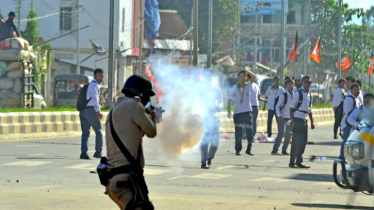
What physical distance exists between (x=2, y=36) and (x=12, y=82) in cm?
201

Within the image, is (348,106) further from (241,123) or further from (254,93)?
(254,93)

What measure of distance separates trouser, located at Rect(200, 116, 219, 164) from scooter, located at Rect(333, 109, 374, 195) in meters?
5.43

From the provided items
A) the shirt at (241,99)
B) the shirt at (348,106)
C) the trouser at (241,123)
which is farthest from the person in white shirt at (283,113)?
the shirt at (348,106)

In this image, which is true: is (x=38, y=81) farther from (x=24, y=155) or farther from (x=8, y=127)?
(x=24, y=155)

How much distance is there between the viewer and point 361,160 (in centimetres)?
1066

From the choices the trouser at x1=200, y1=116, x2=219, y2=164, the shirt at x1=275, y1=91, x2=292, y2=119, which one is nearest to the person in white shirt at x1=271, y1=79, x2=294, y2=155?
the shirt at x1=275, y1=91, x2=292, y2=119

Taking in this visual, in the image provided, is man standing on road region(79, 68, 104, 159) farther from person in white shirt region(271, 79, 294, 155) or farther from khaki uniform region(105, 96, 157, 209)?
khaki uniform region(105, 96, 157, 209)

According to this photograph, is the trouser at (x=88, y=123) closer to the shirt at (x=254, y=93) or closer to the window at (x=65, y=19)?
the shirt at (x=254, y=93)

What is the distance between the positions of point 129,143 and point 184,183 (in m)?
6.33

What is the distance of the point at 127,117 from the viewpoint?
284 inches

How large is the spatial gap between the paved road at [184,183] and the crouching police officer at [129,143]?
327cm

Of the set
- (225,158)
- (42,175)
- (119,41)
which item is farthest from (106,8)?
(42,175)

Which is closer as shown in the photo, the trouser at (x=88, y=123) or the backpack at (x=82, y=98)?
the backpack at (x=82, y=98)

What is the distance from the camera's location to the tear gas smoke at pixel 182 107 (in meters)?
16.2
